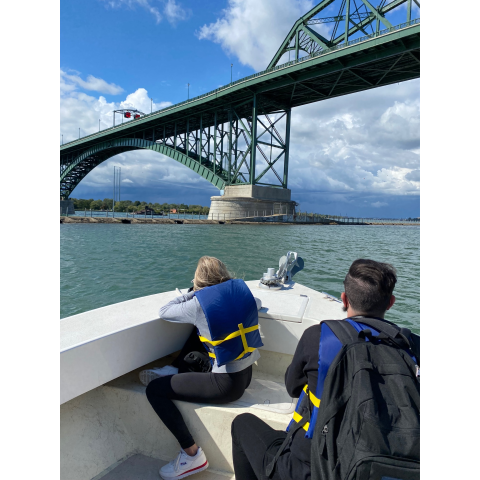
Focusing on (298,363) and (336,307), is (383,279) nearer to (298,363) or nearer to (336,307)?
(298,363)

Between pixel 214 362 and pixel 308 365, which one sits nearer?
pixel 308 365

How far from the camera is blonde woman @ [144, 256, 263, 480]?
1558mm

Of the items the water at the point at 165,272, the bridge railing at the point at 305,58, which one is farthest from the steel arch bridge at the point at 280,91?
the water at the point at 165,272

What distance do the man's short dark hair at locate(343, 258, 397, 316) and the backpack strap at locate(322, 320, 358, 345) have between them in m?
0.12

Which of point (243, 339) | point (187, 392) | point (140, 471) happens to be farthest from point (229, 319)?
point (140, 471)

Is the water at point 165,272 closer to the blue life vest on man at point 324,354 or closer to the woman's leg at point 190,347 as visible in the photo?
the woman's leg at point 190,347

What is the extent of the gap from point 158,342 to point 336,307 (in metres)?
1.22

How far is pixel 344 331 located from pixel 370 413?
0.23 metres

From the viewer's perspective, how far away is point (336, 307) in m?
2.30

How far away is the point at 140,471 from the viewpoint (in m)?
1.73

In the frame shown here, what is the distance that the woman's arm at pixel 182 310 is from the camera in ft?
5.37

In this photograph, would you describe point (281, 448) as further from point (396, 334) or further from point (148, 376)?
point (148, 376)

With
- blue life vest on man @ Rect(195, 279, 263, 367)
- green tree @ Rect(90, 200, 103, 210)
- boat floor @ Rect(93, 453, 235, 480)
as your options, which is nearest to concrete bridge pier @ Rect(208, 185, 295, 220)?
boat floor @ Rect(93, 453, 235, 480)
